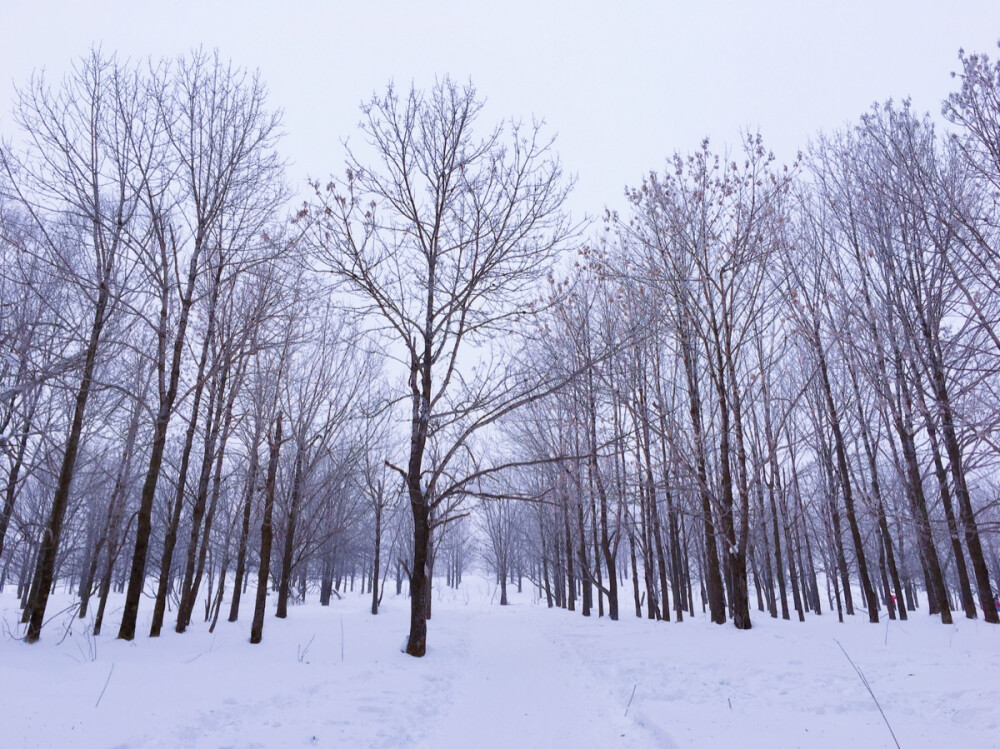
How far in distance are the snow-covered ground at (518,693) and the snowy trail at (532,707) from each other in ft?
0.10

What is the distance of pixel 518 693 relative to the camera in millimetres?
6852

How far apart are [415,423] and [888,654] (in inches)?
300

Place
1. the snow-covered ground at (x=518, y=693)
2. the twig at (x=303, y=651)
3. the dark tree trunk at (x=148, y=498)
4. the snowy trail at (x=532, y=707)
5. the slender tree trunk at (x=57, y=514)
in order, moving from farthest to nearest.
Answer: the dark tree trunk at (x=148, y=498)
the twig at (x=303, y=651)
the slender tree trunk at (x=57, y=514)
the snowy trail at (x=532, y=707)
the snow-covered ground at (x=518, y=693)

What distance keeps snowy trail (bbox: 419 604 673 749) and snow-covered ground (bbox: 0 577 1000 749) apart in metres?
0.03

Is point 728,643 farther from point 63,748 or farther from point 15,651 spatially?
point 15,651

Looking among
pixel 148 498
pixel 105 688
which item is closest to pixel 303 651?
pixel 148 498

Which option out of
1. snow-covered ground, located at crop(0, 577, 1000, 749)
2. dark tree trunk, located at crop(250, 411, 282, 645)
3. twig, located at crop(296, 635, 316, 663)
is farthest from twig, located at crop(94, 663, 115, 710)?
dark tree trunk, located at crop(250, 411, 282, 645)

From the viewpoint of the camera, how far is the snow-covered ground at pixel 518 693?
4.34 meters

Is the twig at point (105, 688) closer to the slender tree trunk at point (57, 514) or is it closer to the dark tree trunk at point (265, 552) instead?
the slender tree trunk at point (57, 514)

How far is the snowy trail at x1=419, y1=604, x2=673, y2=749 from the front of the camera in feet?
16.0

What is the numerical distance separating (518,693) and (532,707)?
81 cm

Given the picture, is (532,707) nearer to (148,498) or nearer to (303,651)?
(303,651)

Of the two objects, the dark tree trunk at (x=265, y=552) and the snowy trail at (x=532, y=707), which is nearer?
the snowy trail at (x=532, y=707)

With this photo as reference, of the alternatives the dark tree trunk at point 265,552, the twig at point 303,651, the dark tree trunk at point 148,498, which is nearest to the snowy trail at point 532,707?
the twig at point 303,651
